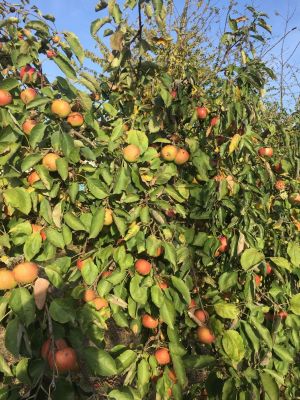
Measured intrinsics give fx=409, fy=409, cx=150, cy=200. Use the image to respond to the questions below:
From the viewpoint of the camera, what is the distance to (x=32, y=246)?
1.42 meters

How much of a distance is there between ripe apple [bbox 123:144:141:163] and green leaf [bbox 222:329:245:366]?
803 mm

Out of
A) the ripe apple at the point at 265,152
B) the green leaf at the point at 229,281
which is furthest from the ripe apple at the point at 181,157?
the green leaf at the point at 229,281

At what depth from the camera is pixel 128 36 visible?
7.00ft

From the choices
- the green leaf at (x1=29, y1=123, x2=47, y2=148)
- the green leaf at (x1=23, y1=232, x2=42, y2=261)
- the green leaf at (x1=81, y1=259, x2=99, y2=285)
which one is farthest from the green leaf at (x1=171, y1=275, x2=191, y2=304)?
the green leaf at (x1=29, y1=123, x2=47, y2=148)

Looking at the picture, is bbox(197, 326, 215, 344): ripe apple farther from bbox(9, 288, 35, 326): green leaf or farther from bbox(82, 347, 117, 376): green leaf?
bbox(9, 288, 35, 326): green leaf

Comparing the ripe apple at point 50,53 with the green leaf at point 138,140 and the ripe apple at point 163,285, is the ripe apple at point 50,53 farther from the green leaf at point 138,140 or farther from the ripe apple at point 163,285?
the ripe apple at point 163,285

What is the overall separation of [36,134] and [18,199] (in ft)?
0.79

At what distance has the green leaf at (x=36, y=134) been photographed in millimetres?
1457

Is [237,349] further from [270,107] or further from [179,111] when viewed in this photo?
[270,107]

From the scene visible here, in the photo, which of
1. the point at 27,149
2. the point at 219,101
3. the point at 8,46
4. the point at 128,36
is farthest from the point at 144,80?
the point at 27,149

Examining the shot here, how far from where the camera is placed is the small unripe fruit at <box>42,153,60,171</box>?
1505mm

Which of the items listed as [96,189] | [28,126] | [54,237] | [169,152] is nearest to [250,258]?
[169,152]

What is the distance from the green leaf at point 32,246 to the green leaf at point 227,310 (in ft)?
2.62

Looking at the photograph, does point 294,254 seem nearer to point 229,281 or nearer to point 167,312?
point 229,281
